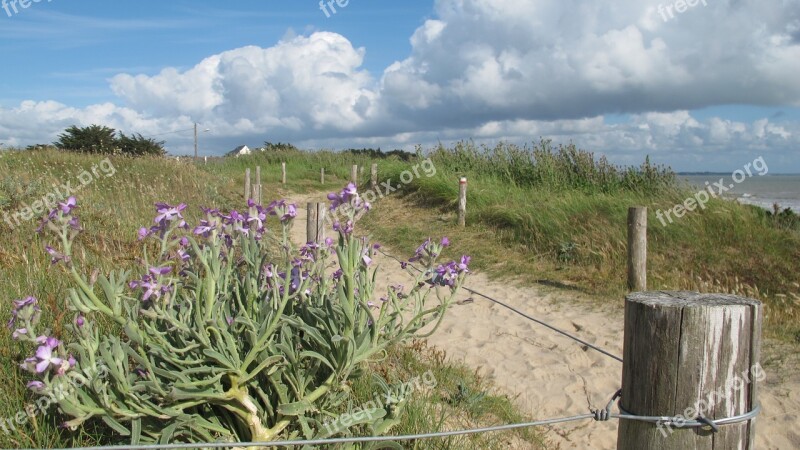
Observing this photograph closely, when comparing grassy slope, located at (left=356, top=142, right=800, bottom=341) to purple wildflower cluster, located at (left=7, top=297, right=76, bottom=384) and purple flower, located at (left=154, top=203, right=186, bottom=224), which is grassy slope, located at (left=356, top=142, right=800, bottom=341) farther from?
purple wildflower cluster, located at (left=7, top=297, right=76, bottom=384)

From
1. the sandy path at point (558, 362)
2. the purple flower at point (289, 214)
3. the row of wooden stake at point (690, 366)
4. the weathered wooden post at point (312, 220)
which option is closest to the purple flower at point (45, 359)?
the purple flower at point (289, 214)

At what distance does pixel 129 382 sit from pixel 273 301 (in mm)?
634

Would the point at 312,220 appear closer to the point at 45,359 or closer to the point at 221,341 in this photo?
the point at 221,341

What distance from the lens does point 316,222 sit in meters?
5.55

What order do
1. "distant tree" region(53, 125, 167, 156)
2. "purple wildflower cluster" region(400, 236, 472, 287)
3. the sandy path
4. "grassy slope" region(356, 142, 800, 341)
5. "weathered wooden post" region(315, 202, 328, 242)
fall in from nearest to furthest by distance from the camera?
1. "purple wildflower cluster" region(400, 236, 472, 287)
2. the sandy path
3. "weathered wooden post" region(315, 202, 328, 242)
4. "grassy slope" region(356, 142, 800, 341)
5. "distant tree" region(53, 125, 167, 156)

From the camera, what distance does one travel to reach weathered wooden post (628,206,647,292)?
7.21m

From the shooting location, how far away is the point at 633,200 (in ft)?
33.2

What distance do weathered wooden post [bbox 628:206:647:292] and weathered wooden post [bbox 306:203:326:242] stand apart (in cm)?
392

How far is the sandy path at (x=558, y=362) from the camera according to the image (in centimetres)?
431

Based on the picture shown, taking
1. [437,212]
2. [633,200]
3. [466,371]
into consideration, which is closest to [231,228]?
[466,371]

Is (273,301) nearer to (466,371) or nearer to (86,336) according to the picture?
(86,336)

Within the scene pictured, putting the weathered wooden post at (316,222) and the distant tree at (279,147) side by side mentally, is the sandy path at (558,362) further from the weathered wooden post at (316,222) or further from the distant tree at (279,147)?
the distant tree at (279,147)

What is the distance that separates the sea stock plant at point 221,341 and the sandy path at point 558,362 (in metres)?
2.04

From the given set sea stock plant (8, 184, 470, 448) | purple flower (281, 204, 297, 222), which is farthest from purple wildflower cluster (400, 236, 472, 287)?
purple flower (281, 204, 297, 222)
